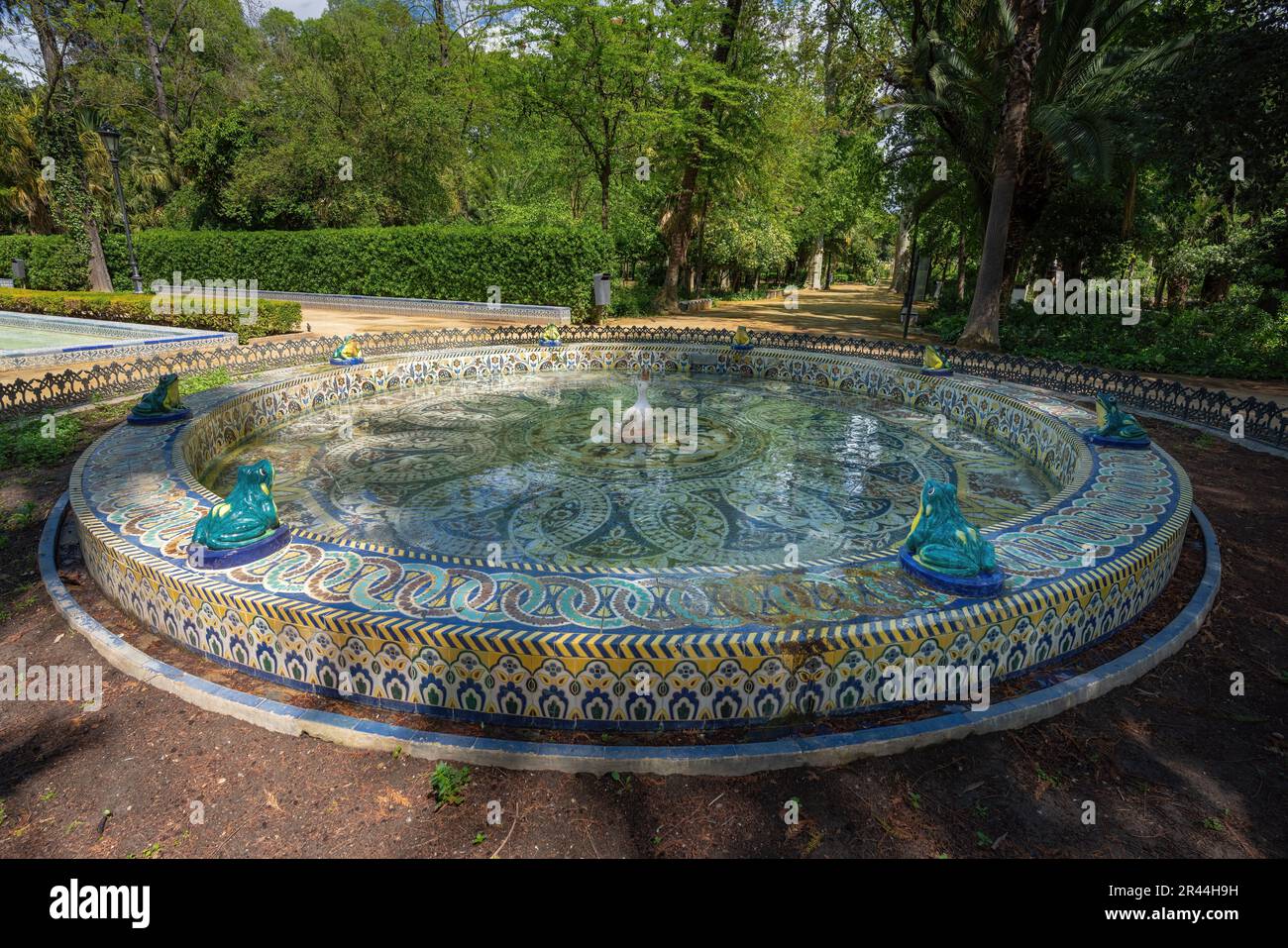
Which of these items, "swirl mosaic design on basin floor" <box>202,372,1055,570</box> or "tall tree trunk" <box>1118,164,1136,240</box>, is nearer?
"swirl mosaic design on basin floor" <box>202,372,1055,570</box>

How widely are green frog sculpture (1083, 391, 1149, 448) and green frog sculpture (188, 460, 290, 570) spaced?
827 centimetres

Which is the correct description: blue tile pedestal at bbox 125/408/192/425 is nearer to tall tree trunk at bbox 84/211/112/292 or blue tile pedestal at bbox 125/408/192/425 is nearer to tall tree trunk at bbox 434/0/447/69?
tall tree trunk at bbox 84/211/112/292

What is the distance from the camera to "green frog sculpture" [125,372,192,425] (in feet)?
24.8

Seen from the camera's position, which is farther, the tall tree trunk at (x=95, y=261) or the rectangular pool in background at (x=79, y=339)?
the tall tree trunk at (x=95, y=261)

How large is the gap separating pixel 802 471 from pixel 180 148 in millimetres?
34276

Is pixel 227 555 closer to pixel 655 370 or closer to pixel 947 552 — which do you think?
pixel 947 552

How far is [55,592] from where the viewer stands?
4789mm

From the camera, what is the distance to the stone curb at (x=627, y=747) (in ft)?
10.7

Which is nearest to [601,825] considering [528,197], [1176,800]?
[1176,800]

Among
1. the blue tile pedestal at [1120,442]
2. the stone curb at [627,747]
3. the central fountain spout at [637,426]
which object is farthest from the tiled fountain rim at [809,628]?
the central fountain spout at [637,426]

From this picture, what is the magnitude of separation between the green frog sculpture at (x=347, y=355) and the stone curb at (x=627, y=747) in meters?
8.11

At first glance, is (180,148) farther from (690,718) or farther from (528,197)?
(690,718)

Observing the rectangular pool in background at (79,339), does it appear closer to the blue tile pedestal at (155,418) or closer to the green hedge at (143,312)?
the green hedge at (143,312)
